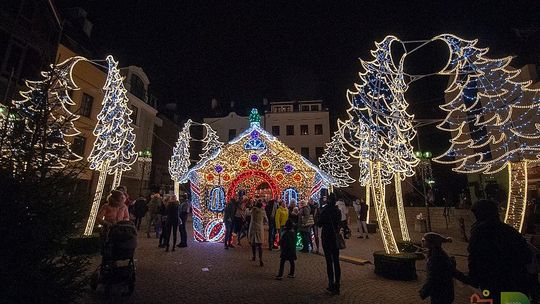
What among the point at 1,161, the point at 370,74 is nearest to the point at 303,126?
the point at 370,74

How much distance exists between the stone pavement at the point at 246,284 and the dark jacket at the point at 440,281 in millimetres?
2369

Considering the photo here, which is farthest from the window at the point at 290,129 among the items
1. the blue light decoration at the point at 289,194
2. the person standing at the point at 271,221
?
the person standing at the point at 271,221

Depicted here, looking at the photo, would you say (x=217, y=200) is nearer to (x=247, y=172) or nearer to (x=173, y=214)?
(x=247, y=172)

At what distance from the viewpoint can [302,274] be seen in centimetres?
755

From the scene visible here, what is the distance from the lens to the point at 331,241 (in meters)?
6.18

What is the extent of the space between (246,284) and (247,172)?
7.84 metres

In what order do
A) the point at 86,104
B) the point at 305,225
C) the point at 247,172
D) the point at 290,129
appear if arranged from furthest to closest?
the point at 290,129
the point at 86,104
the point at 247,172
the point at 305,225

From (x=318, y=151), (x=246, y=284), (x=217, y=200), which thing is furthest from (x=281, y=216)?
(x=318, y=151)

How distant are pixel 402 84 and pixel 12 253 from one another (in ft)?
31.3

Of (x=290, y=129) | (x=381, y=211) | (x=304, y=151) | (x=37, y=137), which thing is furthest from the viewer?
(x=290, y=129)

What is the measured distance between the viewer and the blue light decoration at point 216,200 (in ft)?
44.2

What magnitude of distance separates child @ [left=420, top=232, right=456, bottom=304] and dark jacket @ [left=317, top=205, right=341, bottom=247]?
106 inches

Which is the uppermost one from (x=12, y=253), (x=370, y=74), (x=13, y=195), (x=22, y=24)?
(x=22, y=24)

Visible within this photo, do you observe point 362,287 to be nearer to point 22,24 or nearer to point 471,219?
point 471,219
